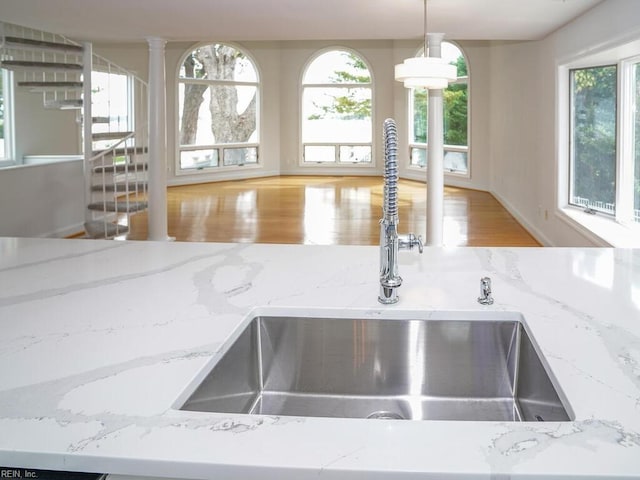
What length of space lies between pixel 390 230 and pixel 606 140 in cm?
468

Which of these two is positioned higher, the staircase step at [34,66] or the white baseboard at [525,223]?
the staircase step at [34,66]

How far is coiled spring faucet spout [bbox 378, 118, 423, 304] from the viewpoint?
1.39m

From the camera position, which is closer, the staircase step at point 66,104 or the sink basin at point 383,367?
the sink basin at point 383,367

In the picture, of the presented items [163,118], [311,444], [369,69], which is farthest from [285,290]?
[369,69]

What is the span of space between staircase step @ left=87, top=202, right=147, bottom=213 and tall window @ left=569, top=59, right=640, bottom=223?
4435mm

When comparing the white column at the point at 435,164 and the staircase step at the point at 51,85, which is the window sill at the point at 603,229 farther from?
the staircase step at the point at 51,85

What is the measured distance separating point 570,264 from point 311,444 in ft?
3.98

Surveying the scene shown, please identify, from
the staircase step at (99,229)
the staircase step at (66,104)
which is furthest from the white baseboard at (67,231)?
the staircase step at (66,104)

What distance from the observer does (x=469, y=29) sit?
6.71 metres

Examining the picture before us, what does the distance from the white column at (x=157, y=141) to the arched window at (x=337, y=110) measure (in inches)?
263

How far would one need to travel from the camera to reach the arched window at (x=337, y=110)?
13766 mm

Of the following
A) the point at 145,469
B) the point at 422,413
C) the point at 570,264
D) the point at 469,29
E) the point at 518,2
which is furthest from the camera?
the point at 469,29

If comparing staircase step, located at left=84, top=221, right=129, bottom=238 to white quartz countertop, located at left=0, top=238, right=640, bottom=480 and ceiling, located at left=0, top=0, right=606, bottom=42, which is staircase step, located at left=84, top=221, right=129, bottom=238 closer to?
ceiling, located at left=0, top=0, right=606, bottom=42

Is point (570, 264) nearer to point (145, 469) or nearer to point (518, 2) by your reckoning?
point (145, 469)
